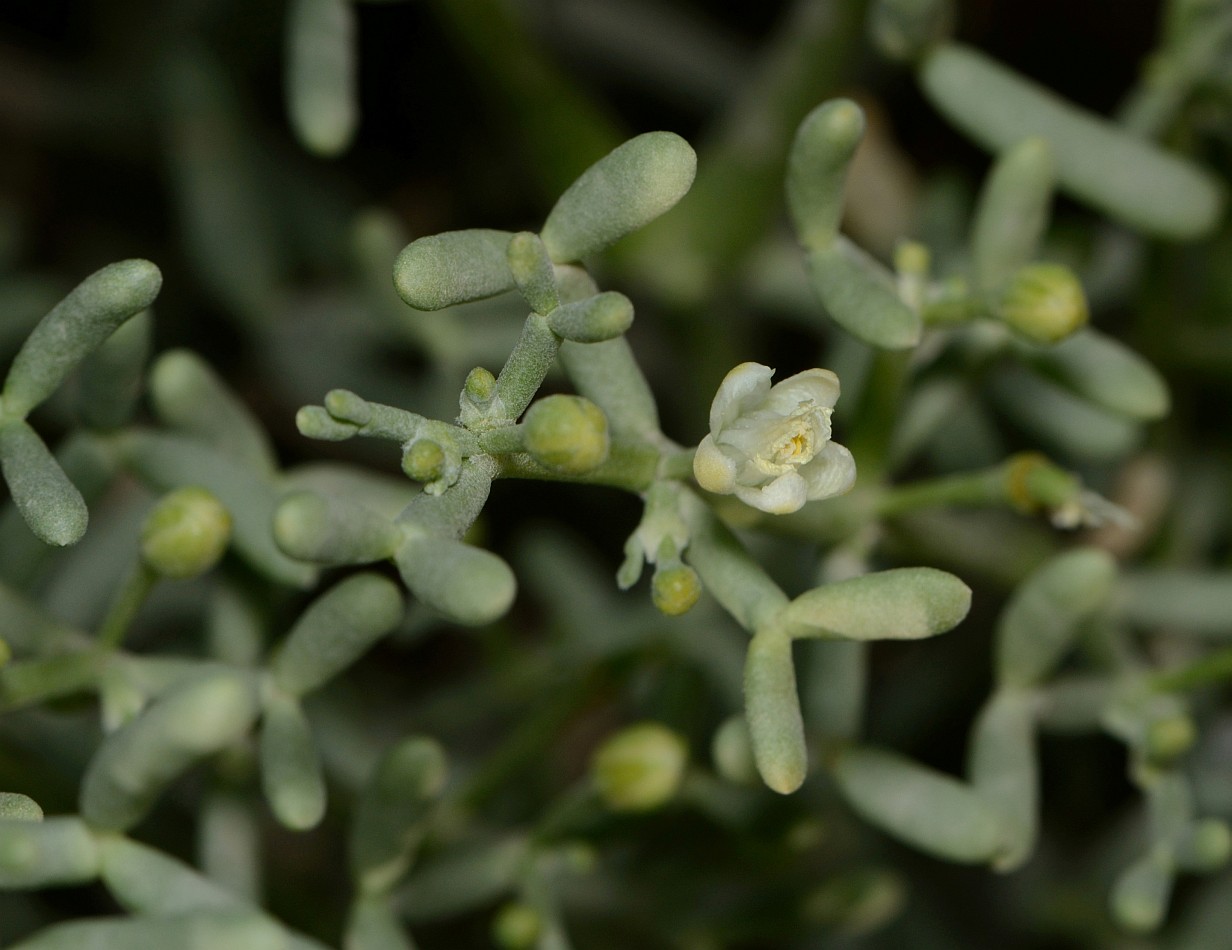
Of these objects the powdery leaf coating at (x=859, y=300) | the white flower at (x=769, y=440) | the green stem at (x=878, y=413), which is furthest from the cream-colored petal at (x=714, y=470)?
the green stem at (x=878, y=413)

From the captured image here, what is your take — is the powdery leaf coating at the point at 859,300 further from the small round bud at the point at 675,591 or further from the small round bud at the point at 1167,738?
the small round bud at the point at 1167,738

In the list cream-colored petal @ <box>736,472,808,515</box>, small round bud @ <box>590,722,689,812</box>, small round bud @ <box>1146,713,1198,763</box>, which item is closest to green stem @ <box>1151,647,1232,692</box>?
small round bud @ <box>1146,713,1198,763</box>

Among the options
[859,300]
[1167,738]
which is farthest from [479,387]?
[1167,738]

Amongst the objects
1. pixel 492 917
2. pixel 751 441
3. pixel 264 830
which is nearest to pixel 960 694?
pixel 492 917

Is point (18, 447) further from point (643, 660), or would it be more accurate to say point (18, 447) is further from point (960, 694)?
point (960, 694)

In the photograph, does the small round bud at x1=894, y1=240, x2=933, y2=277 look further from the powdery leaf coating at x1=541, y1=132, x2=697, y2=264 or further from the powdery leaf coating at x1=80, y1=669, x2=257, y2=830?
the powdery leaf coating at x1=80, y1=669, x2=257, y2=830

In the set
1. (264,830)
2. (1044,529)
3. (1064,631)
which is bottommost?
(264,830)

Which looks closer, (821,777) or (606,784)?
(606,784)
